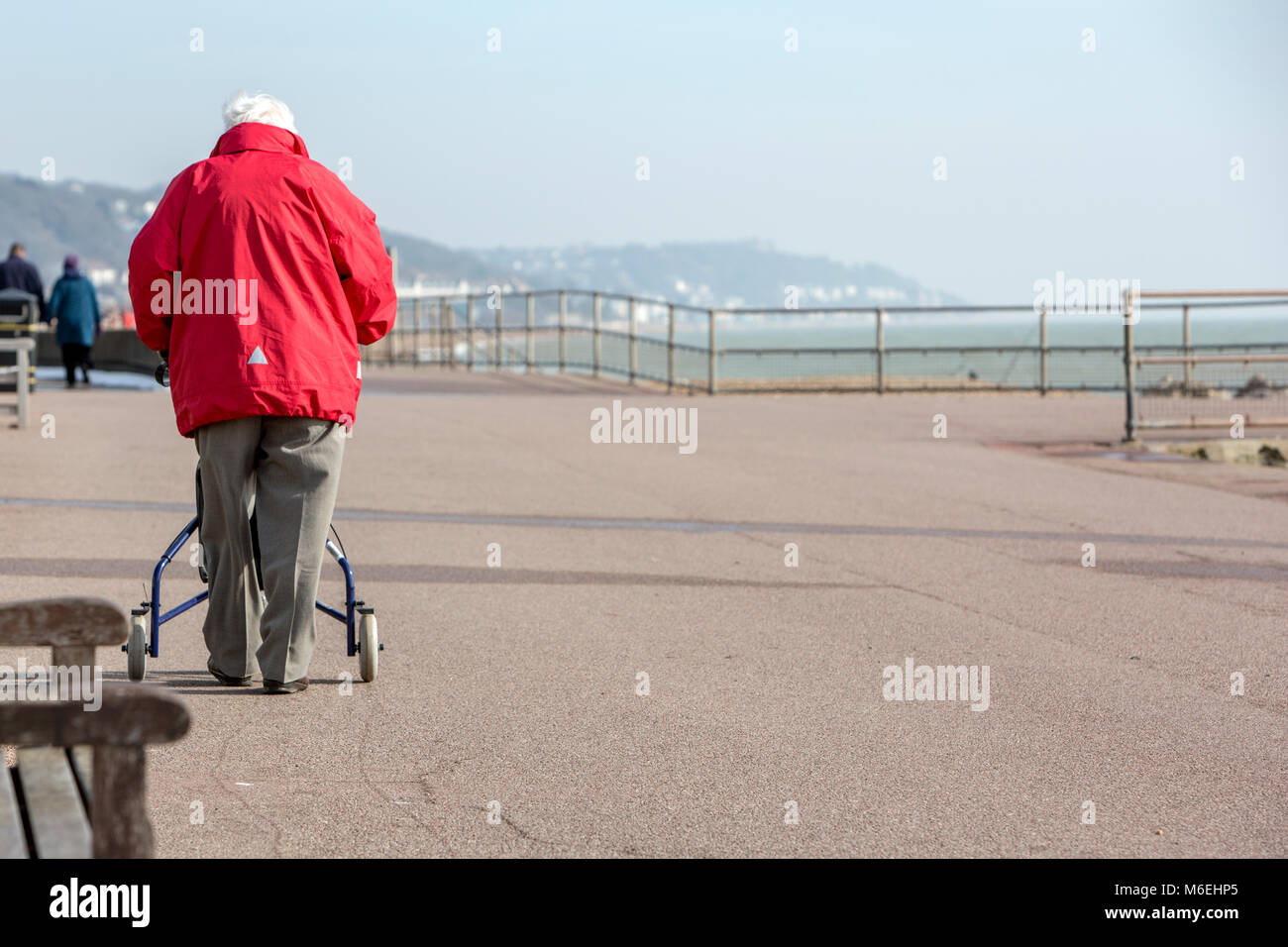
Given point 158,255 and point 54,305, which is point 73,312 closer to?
point 54,305

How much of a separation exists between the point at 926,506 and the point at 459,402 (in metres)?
10.4

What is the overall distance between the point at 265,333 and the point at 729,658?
7.66ft

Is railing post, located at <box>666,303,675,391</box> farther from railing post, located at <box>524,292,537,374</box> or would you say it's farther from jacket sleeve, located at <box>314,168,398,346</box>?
jacket sleeve, located at <box>314,168,398,346</box>

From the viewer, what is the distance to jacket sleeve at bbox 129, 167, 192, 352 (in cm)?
500

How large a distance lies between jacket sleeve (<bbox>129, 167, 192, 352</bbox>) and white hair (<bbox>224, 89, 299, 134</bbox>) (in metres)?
0.28

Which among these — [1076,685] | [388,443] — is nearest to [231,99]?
[1076,685]

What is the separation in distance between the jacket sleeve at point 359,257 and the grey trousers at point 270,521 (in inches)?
15.6

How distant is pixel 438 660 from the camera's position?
613cm

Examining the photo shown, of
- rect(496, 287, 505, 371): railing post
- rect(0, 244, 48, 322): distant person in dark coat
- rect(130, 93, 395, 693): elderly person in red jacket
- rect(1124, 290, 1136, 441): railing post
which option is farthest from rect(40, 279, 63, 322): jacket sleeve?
rect(130, 93, 395, 693): elderly person in red jacket

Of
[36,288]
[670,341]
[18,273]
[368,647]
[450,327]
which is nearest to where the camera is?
[368,647]

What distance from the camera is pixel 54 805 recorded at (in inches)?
104

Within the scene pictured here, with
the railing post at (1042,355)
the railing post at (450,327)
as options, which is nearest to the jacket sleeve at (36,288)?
the railing post at (450,327)

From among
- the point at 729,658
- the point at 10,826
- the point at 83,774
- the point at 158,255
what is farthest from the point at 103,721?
the point at 729,658
